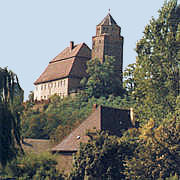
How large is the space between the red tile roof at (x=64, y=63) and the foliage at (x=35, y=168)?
8689 cm

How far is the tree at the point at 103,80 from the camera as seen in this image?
11038cm

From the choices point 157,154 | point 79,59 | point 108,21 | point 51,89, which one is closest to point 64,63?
point 79,59

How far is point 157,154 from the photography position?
40.2 meters

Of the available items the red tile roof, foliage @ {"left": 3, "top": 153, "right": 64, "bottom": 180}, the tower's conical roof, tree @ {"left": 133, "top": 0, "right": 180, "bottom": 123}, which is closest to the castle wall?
the red tile roof

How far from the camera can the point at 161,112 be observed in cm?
4459

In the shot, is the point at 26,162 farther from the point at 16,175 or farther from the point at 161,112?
the point at 161,112

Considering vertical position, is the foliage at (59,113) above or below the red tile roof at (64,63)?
below

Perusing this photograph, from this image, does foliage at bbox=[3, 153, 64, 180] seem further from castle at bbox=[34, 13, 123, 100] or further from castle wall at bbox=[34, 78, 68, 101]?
castle wall at bbox=[34, 78, 68, 101]

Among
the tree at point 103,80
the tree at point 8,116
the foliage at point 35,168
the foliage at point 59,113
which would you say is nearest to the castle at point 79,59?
the tree at point 103,80

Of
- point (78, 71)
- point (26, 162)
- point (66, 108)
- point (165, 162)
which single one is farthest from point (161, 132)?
point (78, 71)

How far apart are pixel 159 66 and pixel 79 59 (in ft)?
280

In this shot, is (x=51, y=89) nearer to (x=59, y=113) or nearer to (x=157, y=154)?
(x=59, y=113)

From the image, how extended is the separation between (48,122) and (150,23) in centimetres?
4756

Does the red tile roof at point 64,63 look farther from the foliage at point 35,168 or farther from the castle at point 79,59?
the foliage at point 35,168
